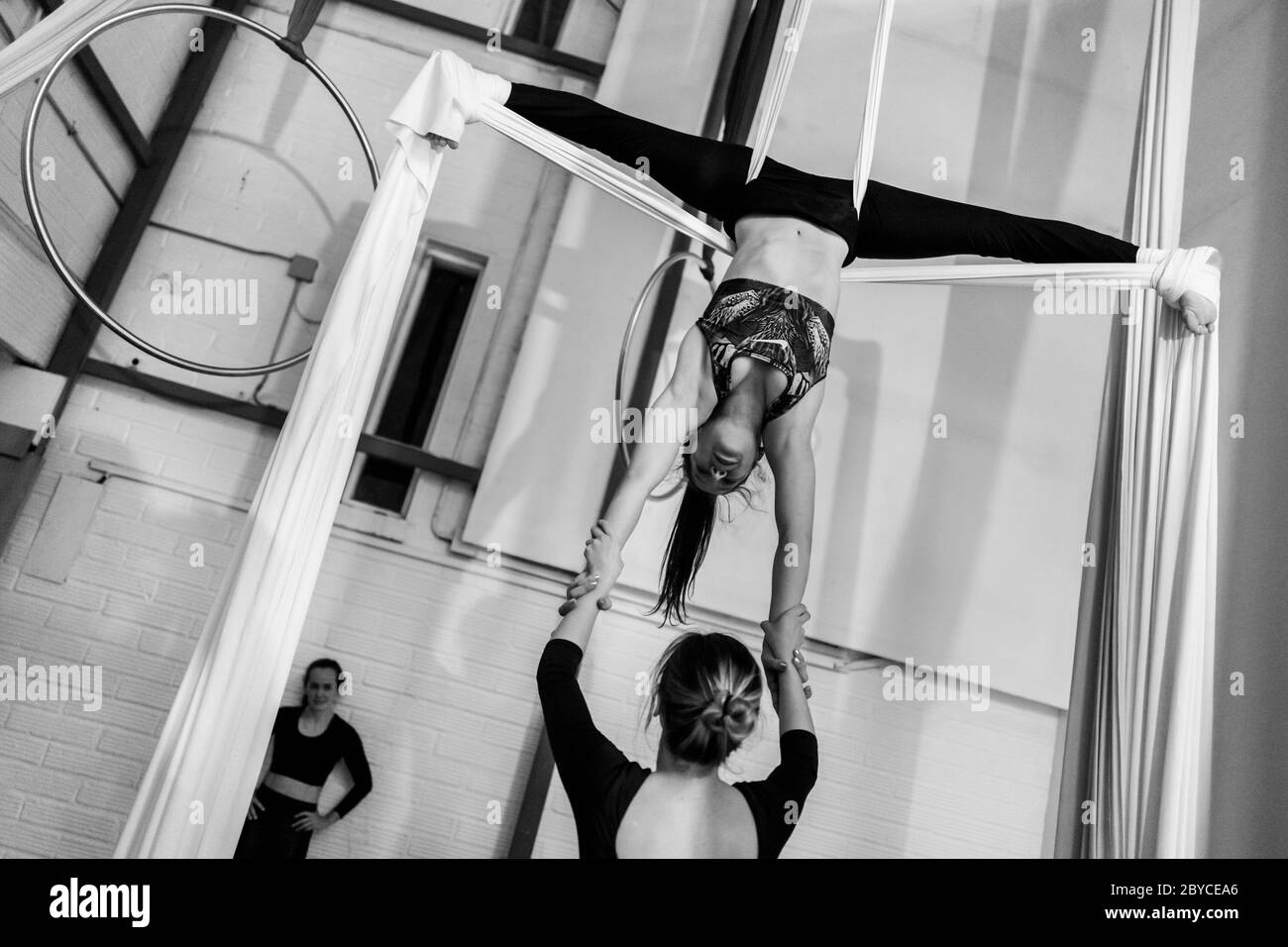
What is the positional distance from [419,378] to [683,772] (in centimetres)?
258

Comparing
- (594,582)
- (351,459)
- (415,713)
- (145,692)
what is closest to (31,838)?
(145,692)

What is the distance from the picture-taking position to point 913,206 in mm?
2662

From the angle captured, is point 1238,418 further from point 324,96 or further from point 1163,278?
point 324,96

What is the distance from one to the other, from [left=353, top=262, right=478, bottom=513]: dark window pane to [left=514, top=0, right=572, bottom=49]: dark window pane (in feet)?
3.96

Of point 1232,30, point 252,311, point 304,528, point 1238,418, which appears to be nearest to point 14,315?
point 252,311

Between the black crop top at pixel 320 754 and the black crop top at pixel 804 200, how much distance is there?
2.16 metres

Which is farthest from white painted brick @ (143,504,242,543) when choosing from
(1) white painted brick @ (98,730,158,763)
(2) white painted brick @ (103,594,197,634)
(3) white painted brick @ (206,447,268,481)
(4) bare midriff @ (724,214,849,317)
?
(4) bare midriff @ (724,214,849,317)

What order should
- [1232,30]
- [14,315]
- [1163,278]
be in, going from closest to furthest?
[1163,278] → [14,315] → [1232,30]

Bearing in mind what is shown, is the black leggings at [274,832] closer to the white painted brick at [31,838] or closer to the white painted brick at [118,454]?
the white painted brick at [31,838]

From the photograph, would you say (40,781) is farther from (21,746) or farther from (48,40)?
(48,40)

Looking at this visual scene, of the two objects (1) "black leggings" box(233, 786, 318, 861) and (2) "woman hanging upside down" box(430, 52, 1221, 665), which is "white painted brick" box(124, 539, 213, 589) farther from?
(2) "woman hanging upside down" box(430, 52, 1221, 665)
